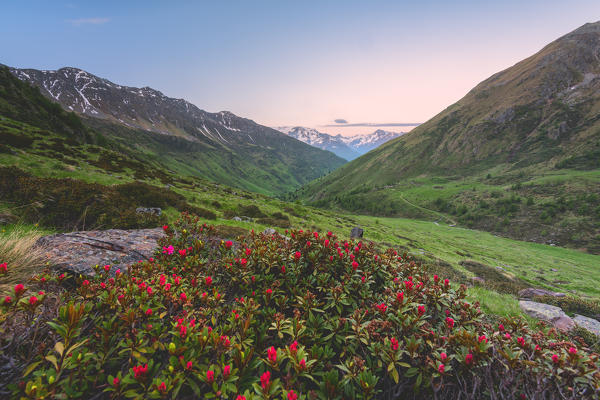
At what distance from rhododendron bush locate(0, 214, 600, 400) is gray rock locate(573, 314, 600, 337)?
26.6ft

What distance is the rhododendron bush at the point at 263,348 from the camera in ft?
8.37

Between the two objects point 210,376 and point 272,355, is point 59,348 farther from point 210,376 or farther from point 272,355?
point 272,355

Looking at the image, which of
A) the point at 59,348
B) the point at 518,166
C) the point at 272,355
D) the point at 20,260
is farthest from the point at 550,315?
the point at 518,166

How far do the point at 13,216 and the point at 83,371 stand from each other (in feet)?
40.0

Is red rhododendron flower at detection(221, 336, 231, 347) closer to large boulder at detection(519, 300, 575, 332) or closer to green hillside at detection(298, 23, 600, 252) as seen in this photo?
large boulder at detection(519, 300, 575, 332)

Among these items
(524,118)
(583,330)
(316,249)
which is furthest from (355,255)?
(524,118)

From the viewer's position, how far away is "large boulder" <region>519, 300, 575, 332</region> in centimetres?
838

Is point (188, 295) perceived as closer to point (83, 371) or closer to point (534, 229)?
point (83, 371)

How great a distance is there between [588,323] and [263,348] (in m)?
14.0

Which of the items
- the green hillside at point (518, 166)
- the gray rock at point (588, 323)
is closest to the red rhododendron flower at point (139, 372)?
the gray rock at point (588, 323)

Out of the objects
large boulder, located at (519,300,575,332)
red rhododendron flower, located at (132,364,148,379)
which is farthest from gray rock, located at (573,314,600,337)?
red rhododendron flower, located at (132,364,148,379)

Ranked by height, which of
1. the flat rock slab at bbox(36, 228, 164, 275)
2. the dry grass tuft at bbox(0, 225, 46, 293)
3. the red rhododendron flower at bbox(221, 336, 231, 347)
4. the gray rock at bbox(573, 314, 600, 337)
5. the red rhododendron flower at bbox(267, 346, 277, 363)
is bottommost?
the gray rock at bbox(573, 314, 600, 337)

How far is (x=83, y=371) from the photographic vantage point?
8.26 feet

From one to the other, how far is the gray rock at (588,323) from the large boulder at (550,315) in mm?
331
